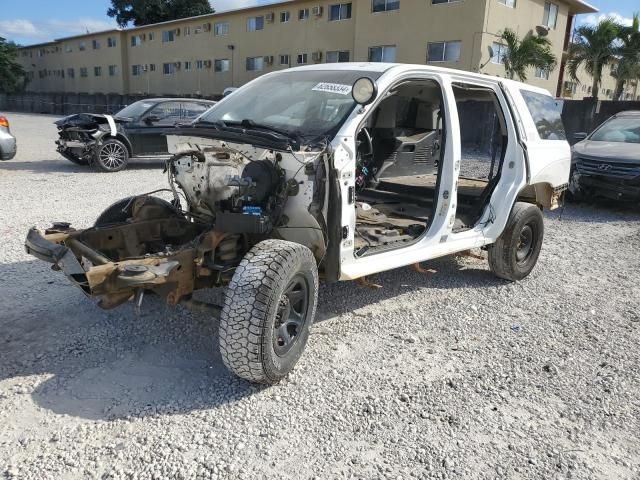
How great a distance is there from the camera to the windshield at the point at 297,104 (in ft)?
12.4

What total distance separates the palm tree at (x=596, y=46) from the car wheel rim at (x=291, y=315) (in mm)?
27840

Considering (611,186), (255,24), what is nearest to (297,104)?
(611,186)

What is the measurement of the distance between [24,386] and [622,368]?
13.1ft

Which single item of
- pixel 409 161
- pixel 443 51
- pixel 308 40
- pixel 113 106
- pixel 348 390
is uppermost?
pixel 308 40

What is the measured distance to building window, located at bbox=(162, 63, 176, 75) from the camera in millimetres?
40353

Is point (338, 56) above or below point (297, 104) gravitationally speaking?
above

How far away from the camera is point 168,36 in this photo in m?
40.2

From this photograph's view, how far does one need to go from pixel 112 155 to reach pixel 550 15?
25.1 m

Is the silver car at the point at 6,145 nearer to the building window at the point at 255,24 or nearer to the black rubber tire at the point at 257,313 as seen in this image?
the black rubber tire at the point at 257,313

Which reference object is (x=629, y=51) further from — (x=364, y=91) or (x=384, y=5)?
(x=364, y=91)

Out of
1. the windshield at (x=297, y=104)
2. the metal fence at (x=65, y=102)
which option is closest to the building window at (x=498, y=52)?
the windshield at (x=297, y=104)

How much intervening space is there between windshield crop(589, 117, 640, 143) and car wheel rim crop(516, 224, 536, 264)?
6065 millimetres

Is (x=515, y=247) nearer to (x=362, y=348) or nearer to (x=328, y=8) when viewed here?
(x=362, y=348)

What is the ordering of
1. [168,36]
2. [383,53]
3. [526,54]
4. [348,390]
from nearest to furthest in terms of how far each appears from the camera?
[348,390], [526,54], [383,53], [168,36]
